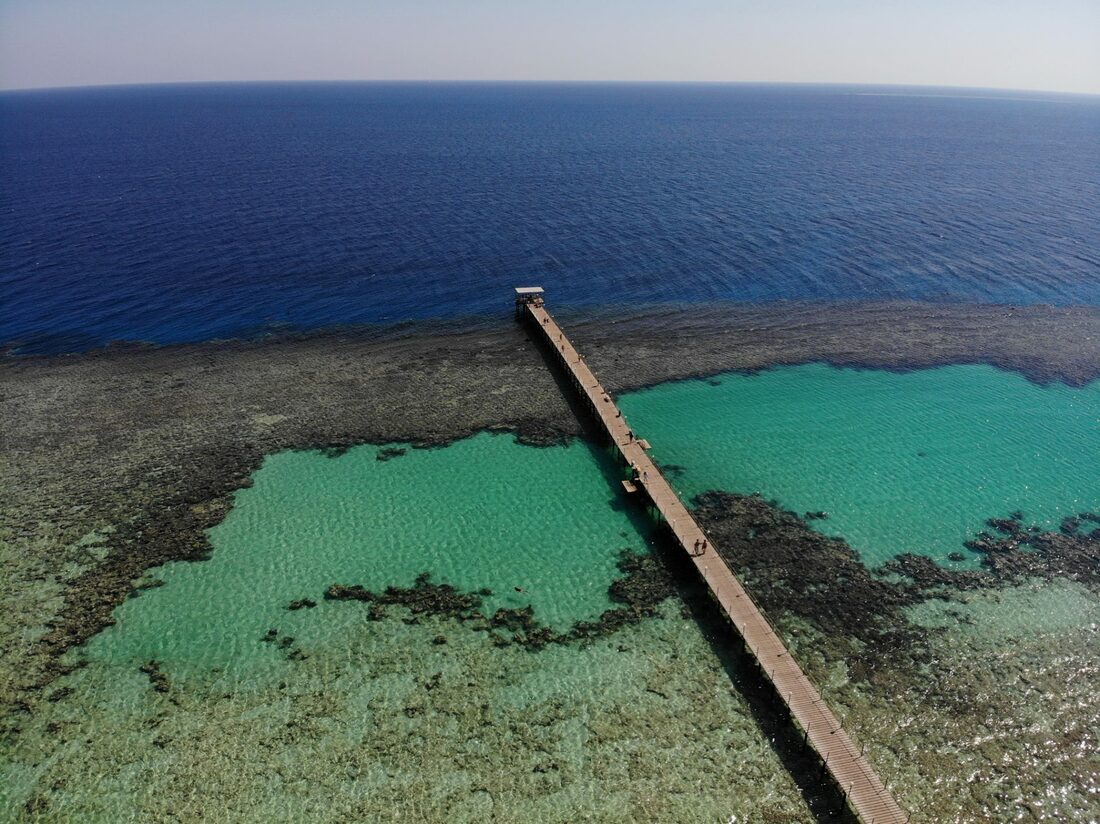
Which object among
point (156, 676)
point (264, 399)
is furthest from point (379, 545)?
point (264, 399)

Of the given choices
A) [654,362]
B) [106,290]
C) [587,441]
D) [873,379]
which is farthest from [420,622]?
[106,290]

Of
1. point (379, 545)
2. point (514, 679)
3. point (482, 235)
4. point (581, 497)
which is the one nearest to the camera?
point (514, 679)

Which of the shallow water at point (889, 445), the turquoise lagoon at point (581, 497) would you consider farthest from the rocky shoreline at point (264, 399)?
the shallow water at point (889, 445)

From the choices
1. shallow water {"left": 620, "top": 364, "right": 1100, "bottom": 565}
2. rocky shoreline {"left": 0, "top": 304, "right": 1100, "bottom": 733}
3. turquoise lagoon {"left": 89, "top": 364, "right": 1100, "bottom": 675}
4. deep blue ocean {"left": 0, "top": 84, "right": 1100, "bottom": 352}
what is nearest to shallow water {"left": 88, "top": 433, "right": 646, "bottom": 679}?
turquoise lagoon {"left": 89, "top": 364, "right": 1100, "bottom": 675}

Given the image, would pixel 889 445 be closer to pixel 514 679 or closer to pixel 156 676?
pixel 514 679

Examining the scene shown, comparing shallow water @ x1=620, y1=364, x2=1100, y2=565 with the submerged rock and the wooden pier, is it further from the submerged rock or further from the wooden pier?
the submerged rock

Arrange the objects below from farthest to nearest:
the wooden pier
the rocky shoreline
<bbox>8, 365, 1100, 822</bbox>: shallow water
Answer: the rocky shoreline → <bbox>8, 365, 1100, 822</bbox>: shallow water → the wooden pier
